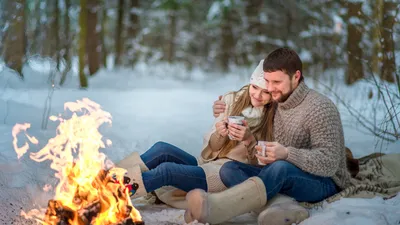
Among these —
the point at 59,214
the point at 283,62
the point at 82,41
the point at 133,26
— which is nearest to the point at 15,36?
the point at 82,41

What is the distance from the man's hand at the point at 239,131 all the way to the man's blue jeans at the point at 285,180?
209 mm

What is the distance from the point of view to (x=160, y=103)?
34.1ft

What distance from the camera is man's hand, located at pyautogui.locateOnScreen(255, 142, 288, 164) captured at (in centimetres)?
388

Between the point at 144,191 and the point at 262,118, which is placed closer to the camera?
the point at 144,191

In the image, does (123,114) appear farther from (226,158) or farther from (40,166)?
(226,158)

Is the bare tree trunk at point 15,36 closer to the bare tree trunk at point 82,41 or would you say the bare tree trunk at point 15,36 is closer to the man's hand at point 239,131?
the bare tree trunk at point 82,41

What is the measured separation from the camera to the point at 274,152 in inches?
153

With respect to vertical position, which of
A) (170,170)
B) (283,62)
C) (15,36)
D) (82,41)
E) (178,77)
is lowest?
(178,77)

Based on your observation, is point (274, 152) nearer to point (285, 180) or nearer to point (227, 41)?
point (285, 180)

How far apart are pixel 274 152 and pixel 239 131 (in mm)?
325

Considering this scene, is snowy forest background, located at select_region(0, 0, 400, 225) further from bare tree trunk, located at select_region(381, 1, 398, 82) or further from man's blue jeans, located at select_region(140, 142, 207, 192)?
man's blue jeans, located at select_region(140, 142, 207, 192)

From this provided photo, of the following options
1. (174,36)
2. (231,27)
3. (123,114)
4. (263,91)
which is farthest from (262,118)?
(174,36)

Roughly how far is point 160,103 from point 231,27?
414 inches

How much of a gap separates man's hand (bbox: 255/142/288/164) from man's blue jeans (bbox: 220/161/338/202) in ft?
0.13
